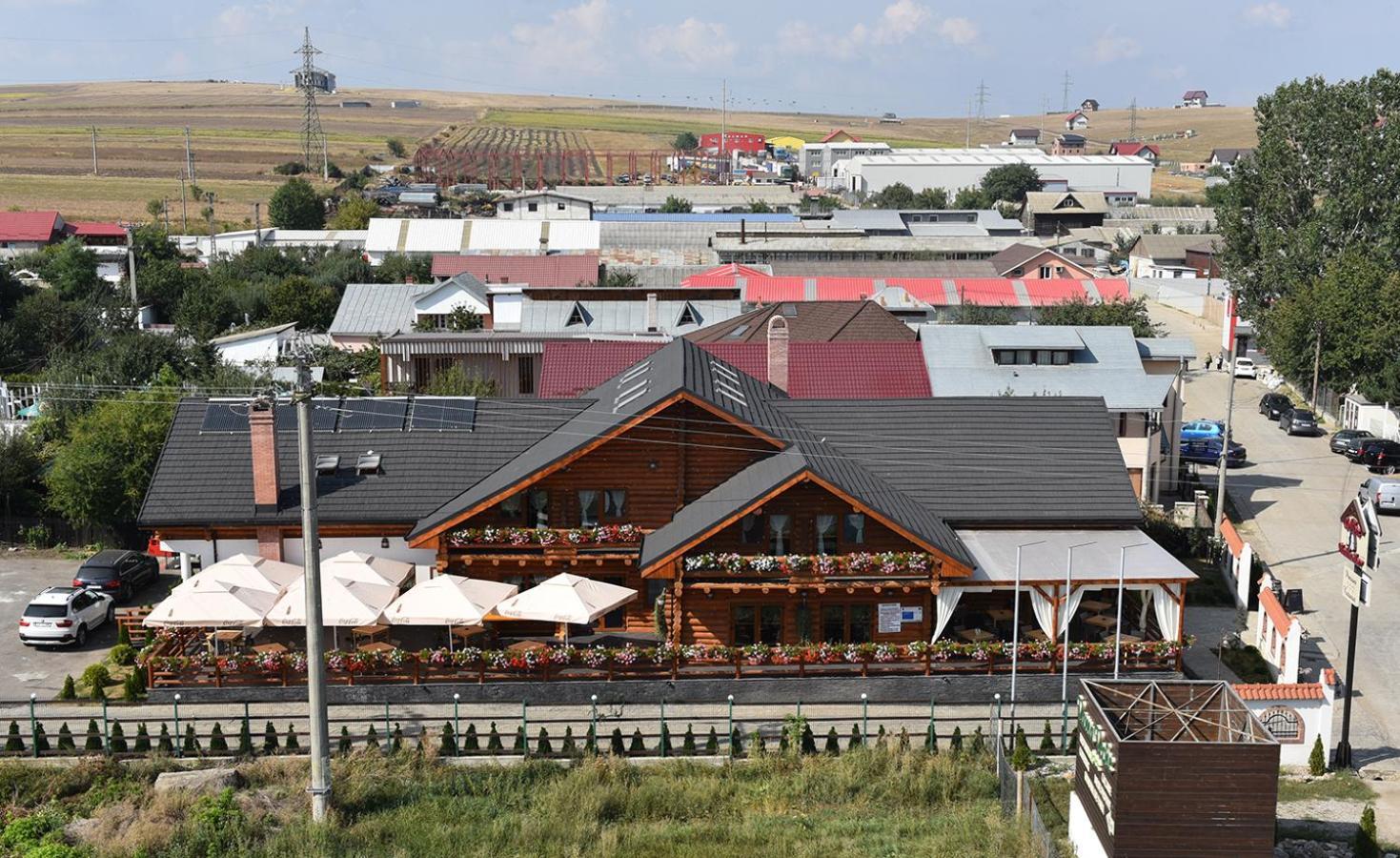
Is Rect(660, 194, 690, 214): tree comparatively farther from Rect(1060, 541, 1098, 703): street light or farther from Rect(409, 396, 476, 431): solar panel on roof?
Rect(1060, 541, 1098, 703): street light

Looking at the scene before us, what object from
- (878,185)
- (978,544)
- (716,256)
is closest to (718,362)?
(978,544)

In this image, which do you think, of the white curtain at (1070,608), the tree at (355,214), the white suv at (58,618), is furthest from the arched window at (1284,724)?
the tree at (355,214)

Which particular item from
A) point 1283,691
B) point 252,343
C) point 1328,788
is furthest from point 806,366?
point 252,343

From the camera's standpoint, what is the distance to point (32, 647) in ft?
102

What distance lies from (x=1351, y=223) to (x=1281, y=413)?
1565 centimetres

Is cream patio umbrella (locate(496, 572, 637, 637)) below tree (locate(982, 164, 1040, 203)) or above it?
below

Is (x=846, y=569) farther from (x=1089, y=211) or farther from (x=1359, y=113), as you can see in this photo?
(x=1089, y=211)

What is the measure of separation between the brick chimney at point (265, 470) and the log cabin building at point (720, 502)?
1.7 inches

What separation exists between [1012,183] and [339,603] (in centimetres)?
13516

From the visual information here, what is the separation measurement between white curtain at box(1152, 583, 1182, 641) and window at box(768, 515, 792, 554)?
7.73 metres

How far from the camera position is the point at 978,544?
30516mm

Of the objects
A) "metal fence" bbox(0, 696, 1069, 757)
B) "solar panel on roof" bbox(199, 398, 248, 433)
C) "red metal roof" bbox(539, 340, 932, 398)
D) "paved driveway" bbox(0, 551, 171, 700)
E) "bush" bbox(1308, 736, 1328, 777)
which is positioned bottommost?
"bush" bbox(1308, 736, 1328, 777)

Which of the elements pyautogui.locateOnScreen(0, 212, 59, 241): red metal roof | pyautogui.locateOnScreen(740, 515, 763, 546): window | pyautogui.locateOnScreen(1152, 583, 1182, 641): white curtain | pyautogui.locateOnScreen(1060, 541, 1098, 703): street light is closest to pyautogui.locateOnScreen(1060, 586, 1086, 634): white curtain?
pyautogui.locateOnScreen(1060, 541, 1098, 703): street light

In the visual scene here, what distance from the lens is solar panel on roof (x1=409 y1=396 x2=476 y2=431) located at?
109ft
